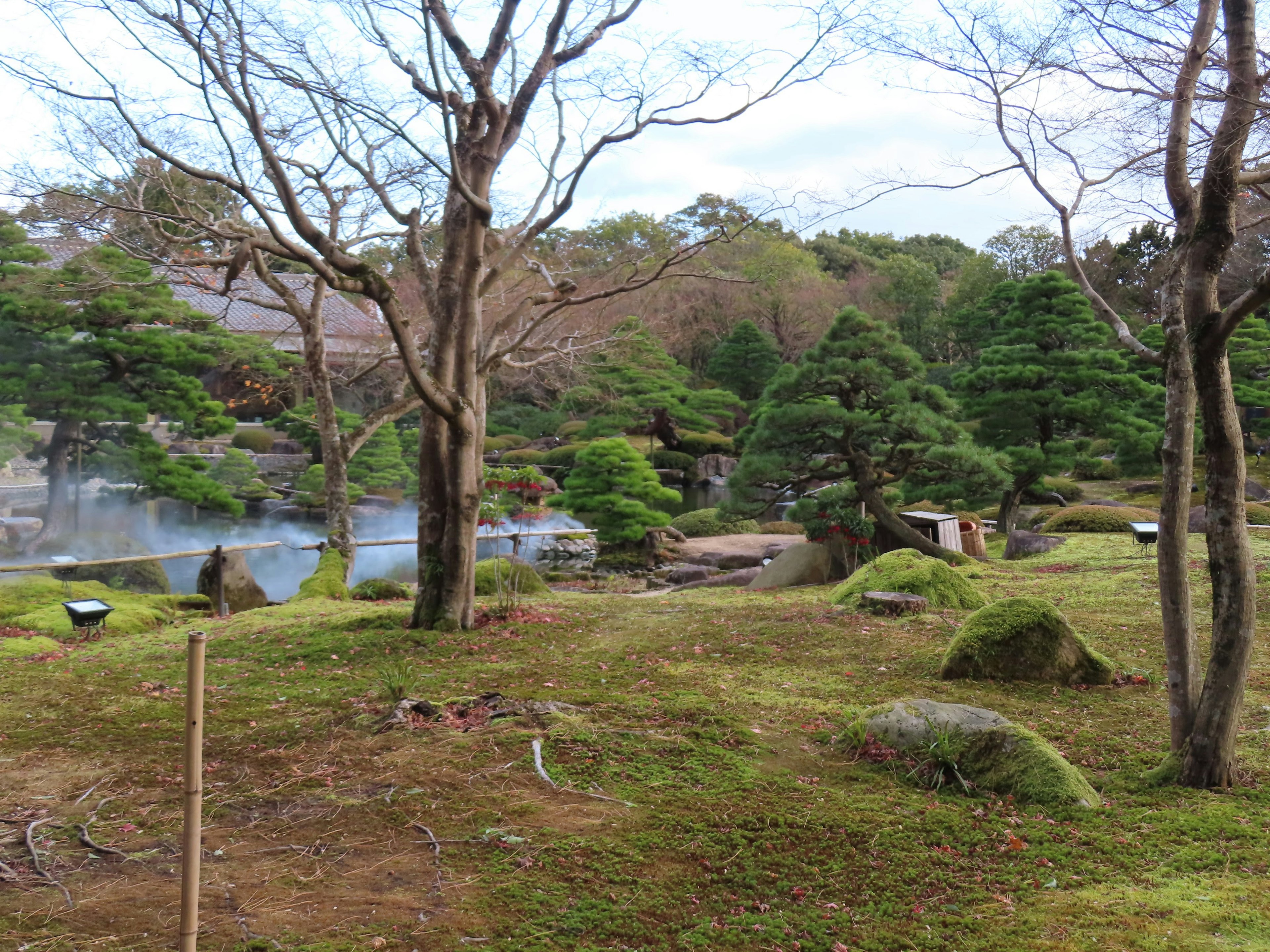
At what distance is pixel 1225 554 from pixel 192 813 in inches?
137

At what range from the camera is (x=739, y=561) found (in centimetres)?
1462

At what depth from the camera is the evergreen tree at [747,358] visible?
27.5 metres

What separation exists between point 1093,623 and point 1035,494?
38.8 ft

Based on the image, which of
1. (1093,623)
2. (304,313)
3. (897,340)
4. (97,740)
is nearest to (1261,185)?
(1093,623)

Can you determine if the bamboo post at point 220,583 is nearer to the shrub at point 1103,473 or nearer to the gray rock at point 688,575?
the gray rock at point 688,575

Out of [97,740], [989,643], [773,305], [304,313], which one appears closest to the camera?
[97,740]

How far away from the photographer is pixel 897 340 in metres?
11.4

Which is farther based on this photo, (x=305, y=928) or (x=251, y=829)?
(x=251, y=829)

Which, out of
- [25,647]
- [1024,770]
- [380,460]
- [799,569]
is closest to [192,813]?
[1024,770]

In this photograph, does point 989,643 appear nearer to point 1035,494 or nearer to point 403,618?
point 403,618

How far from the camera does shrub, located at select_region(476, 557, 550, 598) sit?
9.42 metres

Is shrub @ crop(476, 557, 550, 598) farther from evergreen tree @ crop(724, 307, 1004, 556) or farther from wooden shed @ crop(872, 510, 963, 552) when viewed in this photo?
wooden shed @ crop(872, 510, 963, 552)

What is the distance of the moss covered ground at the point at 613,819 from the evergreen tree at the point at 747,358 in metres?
22.0

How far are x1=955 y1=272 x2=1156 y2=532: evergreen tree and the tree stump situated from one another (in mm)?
7821
